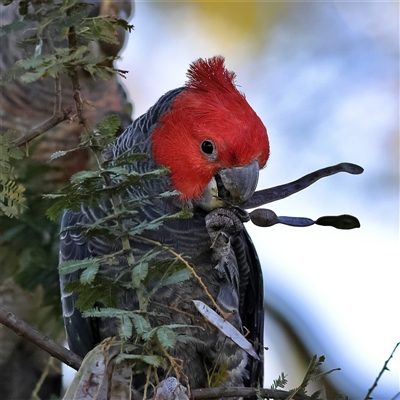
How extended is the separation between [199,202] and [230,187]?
0.39ft

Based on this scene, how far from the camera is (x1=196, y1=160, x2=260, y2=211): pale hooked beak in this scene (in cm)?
170

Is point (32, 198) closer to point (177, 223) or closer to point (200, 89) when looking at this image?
point (177, 223)

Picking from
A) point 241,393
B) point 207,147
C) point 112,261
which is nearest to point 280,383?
point 241,393

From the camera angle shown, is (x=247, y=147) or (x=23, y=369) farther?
(x=23, y=369)

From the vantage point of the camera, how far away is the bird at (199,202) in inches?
66.9

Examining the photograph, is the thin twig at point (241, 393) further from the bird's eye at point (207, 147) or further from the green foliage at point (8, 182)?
the bird's eye at point (207, 147)

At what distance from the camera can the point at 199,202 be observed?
1.78 m

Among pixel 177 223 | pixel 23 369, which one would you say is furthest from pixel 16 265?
pixel 177 223

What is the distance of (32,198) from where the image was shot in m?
1.96

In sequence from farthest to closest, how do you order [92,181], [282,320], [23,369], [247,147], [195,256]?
[282,320] < [23,369] < [195,256] < [247,147] < [92,181]

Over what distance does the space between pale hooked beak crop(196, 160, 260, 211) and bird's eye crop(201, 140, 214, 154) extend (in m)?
0.07

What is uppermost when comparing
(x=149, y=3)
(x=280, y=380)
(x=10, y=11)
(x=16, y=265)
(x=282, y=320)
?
(x=149, y=3)

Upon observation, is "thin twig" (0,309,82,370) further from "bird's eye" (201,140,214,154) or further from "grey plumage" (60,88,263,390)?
"bird's eye" (201,140,214,154)

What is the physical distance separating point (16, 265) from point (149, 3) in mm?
2237
